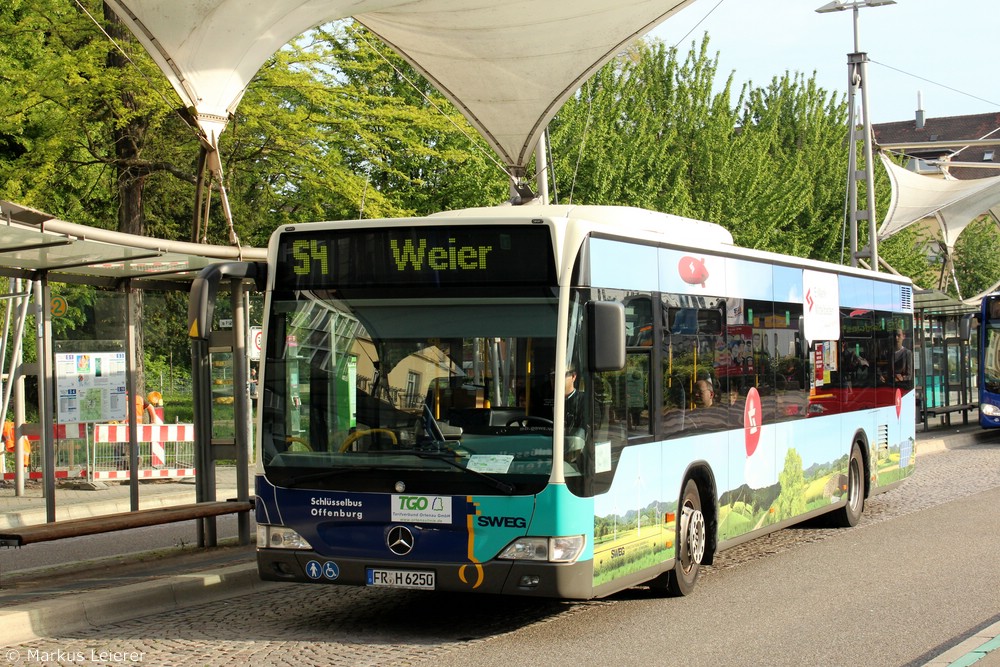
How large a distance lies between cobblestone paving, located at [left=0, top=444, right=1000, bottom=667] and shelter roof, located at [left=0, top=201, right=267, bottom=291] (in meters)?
2.82

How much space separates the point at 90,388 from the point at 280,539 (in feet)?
29.1

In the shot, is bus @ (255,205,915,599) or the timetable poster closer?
bus @ (255,205,915,599)

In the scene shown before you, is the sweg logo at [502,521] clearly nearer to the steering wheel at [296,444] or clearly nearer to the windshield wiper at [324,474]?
the windshield wiper at [324,474]

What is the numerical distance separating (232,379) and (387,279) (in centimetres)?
424

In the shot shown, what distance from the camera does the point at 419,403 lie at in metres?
8.48

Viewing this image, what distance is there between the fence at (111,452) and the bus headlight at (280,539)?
400 inches

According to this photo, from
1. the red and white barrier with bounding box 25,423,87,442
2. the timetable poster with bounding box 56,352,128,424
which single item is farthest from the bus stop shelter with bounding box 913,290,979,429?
the timetable poster with bounding box 56,352,128,424

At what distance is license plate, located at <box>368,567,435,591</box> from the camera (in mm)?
8438

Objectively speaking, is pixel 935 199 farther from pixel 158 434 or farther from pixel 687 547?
pixel 687 547

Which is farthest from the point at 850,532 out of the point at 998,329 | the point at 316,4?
the point at 998,329

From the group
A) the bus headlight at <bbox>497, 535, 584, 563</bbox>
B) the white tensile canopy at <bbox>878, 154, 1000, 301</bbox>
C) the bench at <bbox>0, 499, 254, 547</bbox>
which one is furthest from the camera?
the white tensile canopy at <bbox>878, 154, 1000, 301</bbox>

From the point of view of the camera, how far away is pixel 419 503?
8461 millimetres

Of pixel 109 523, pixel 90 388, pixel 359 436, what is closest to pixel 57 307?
pixel 90 388

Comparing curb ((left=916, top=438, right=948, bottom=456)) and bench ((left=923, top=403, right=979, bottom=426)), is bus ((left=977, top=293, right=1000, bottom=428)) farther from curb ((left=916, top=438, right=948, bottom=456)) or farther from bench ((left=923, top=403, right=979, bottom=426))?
→ curb ((left=916, top=438, right=948, bottom=456))
